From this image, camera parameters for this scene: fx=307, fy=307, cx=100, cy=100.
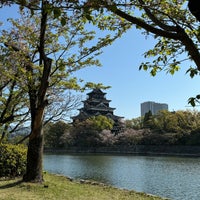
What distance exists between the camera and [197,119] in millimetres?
38719

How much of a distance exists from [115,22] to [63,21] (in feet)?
7.68

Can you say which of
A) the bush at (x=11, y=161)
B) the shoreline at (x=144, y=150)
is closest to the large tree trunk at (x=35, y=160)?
the bush at (x=11, y=161)

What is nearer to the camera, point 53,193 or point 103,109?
point 53,193

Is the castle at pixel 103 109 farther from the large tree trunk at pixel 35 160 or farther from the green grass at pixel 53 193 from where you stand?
the green grass at pixel 53 193

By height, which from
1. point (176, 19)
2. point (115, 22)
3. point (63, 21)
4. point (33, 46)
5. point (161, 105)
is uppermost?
point (161, 105)

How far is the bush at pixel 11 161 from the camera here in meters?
8.26

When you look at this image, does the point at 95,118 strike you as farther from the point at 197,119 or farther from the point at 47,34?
the point at 197,119

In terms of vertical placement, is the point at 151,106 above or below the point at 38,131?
above

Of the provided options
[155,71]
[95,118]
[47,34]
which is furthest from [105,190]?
[155,71]

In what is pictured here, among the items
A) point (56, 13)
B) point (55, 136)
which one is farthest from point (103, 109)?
point (56, 13)

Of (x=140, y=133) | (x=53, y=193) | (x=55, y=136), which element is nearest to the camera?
(x=53, y=193)

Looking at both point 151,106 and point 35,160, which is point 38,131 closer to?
point 35,160

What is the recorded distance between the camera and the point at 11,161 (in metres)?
8.30

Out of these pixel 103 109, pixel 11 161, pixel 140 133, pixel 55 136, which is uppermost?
pixel 103 109
